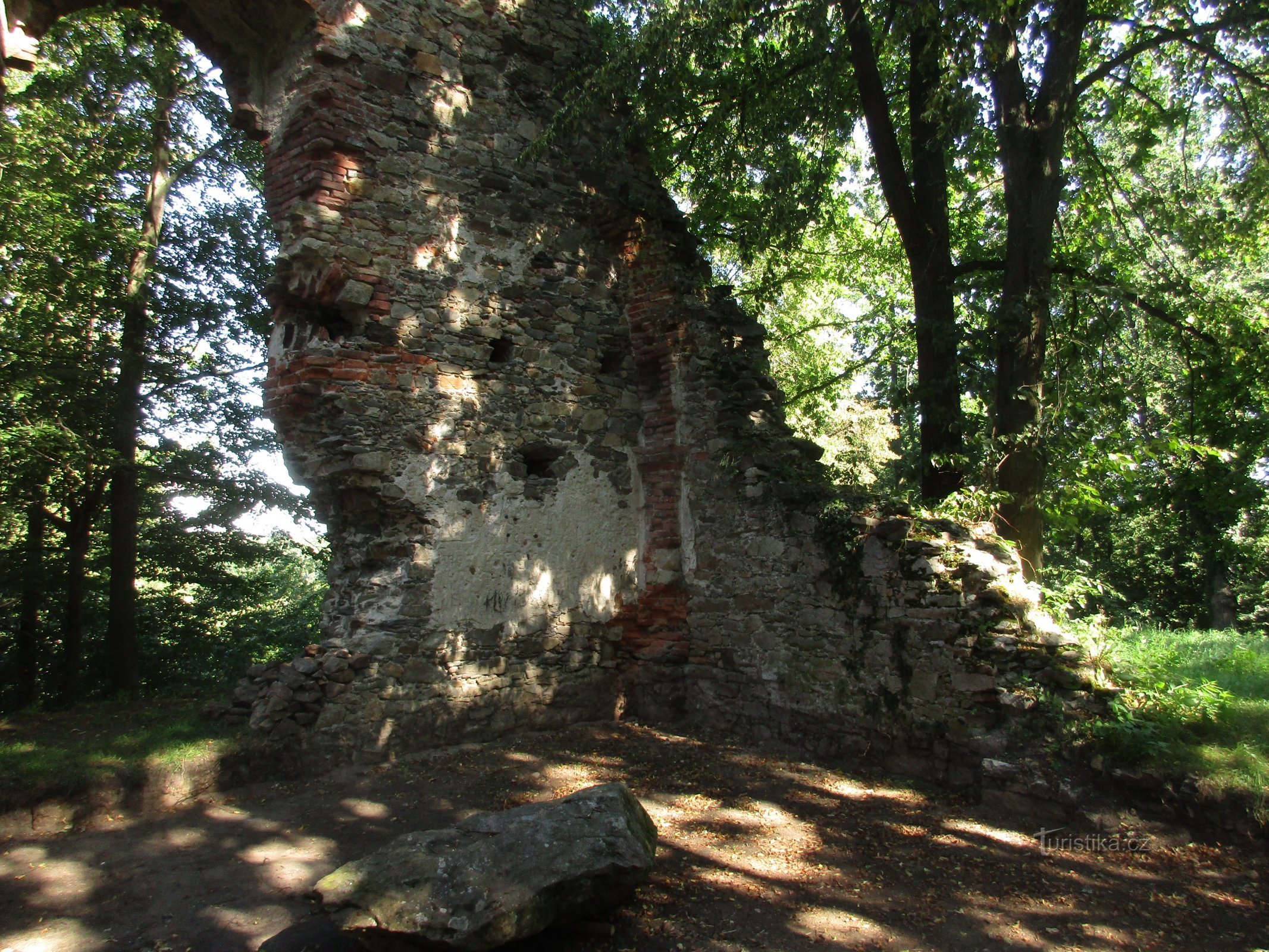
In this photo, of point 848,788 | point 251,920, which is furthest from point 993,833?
point 251,920

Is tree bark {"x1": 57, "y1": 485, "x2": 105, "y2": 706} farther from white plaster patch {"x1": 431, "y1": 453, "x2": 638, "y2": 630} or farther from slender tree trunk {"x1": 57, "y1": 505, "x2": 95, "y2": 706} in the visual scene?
white plaster patch {"x1": 431, "y1": 453, "x2": 638, "y2": 630}

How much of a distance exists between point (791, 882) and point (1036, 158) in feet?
20.4

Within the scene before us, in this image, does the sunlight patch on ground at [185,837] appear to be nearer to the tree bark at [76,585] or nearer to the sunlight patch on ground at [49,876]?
the sunlight patch on ground at [49,876]

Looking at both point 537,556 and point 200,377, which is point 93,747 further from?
point 200,377

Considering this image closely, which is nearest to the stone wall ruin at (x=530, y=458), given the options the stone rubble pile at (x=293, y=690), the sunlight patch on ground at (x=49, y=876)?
the stone rubble pile at (x=293, y=690)

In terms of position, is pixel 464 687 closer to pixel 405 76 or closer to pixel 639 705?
pixel 639 705

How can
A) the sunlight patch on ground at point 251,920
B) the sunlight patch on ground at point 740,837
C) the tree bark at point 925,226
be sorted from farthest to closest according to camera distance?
the tree bark at point 925,226 < the sunlight patch on ground at point 740,837 < the sunlight patch on ground at point 251,920

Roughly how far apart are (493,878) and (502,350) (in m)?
4.75

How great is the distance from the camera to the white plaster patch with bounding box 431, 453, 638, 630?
21.1 ft

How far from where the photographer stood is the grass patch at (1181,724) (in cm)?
439

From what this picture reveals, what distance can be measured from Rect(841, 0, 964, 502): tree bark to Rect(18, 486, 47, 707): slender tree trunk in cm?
1008

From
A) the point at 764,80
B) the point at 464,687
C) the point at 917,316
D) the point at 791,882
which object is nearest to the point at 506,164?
the point at 764,80

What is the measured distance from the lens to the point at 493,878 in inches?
127

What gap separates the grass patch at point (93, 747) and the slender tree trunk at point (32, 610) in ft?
10.9
